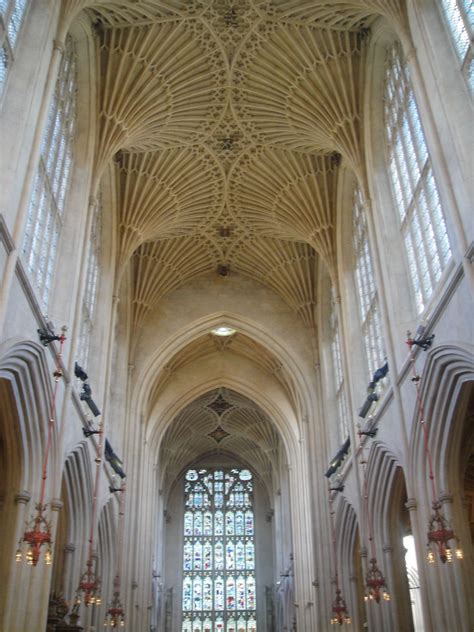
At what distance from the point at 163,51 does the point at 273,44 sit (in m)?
2.90

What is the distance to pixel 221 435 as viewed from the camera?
41.1 metres

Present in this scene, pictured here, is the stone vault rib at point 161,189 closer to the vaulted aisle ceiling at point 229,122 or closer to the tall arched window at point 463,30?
the vaulted aisle ceiling at point 229,122

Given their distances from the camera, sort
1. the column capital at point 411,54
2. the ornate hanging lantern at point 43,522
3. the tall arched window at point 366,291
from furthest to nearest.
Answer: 1. the tall arched window at point 366,291
2. the column capital at point 411,54
3. the ornate hanging lantern at point 43,522

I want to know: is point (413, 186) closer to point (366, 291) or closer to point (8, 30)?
point (366, 291)

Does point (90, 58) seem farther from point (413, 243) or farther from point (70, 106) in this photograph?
point (413, 243)

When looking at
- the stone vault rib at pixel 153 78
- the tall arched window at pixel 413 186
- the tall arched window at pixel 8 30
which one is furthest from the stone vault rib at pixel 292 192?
the tall arched window at pixel 8 30

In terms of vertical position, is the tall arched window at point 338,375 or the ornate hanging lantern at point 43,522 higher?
the tall arched window at point 338,375

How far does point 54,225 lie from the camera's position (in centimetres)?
1683

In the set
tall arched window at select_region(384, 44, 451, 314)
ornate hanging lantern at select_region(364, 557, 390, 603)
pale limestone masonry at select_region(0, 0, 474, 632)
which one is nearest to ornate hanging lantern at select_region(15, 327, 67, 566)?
pale limestone masonry at select_region(0, 0, 474, 632)

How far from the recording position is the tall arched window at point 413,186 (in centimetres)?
1505

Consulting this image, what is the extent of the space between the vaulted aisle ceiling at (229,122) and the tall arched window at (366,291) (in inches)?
51.7

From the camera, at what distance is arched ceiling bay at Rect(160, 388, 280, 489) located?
37094 millimetres

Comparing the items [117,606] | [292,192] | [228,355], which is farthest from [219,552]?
[292,192]

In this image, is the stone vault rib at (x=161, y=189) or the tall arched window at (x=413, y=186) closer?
the tall arched window at (x=413, y=186)
